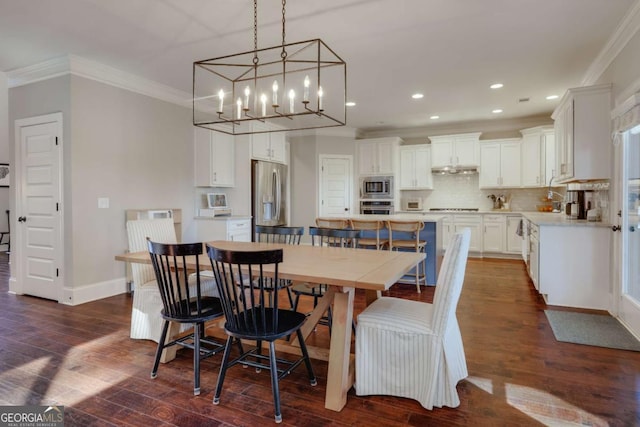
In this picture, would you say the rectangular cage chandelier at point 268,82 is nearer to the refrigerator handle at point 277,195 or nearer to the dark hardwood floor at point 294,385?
the refrigerator handle at point 277,195

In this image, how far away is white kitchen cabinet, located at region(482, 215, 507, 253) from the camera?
21.6 ft

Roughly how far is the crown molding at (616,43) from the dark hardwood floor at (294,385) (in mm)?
2574

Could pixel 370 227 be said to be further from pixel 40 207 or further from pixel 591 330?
pixel 40 207

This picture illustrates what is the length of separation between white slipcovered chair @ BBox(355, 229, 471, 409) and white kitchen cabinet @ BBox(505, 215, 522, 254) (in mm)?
5096

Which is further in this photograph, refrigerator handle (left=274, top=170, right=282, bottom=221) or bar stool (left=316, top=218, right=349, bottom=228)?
refrigerator handle (left=274, top=170, right=282, bottom=221)

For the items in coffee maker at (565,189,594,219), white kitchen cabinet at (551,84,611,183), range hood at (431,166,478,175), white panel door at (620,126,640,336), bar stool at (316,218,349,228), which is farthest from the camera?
range hood at (431,166,478,175)

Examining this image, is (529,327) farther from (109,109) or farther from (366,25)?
(109,109)

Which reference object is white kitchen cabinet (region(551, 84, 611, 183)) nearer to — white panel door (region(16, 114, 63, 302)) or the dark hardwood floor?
the dark hardwood floor

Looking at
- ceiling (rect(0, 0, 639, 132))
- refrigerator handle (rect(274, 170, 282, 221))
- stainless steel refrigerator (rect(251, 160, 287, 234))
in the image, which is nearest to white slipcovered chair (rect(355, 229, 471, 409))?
ceiling (rect(0, 0, 639, 132))

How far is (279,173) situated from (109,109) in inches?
119

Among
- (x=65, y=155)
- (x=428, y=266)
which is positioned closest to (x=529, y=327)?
(x=428, y=266)

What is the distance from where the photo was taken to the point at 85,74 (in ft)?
12.9

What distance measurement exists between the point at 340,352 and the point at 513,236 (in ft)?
18.4

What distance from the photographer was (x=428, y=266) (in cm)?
479
